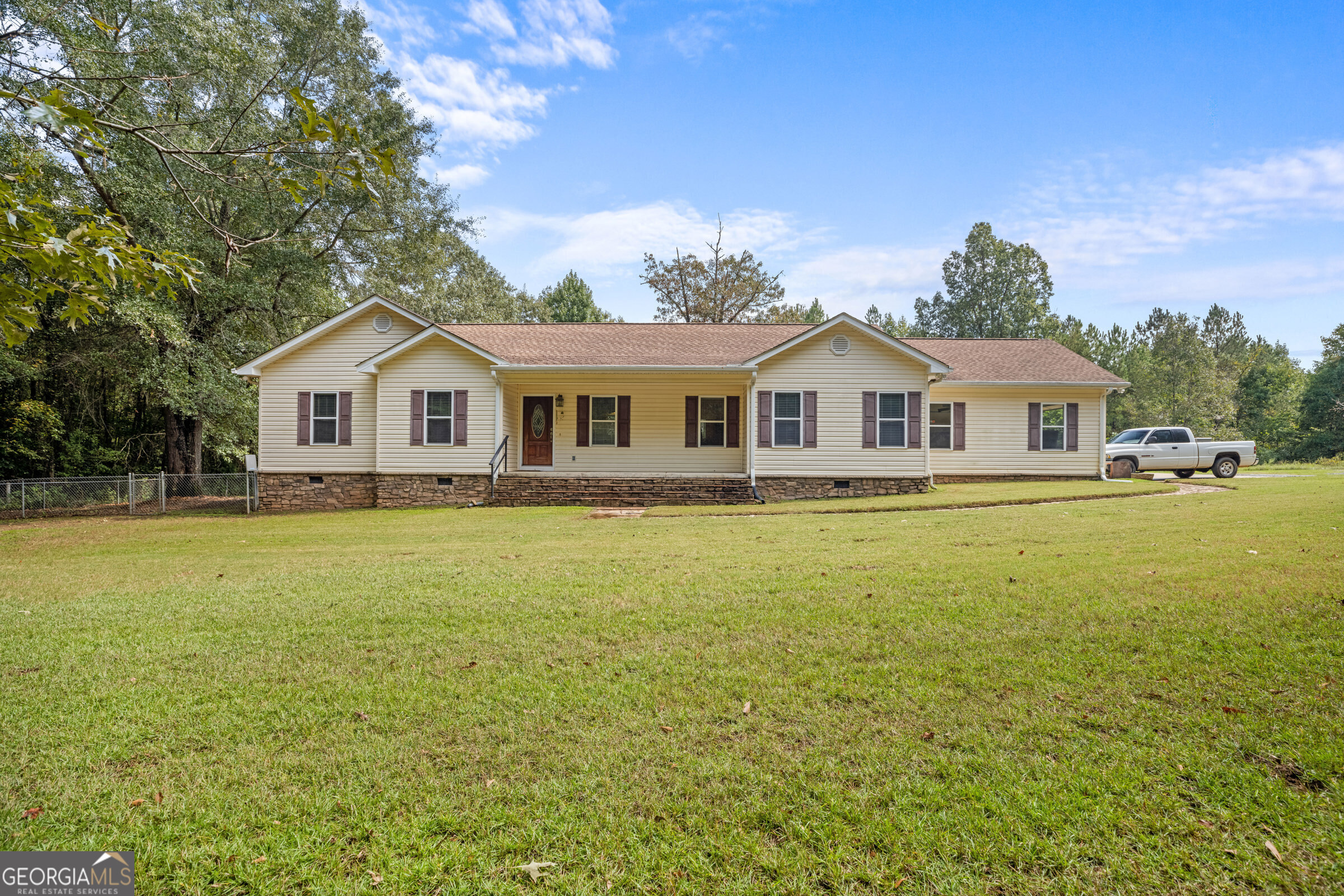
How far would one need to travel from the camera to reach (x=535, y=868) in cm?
229

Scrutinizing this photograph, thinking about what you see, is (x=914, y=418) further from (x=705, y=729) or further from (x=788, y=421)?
(x=705, y=729)

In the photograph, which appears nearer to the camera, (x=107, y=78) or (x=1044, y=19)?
(x=107, y=78)

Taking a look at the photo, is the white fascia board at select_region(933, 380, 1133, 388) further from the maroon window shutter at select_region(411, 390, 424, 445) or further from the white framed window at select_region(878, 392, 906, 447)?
the maroon window shutter at select_region(411, 390, 424, 445)

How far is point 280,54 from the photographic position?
19922 mm

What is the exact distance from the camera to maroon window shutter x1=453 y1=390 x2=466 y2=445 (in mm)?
17000

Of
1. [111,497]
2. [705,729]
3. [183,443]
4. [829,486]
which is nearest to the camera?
[705,729]

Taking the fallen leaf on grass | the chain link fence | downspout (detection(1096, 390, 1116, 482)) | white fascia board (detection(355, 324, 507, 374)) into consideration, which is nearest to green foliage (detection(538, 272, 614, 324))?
white fascia board (detection(355, 324, 507, 374))

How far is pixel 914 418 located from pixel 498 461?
11.7 m

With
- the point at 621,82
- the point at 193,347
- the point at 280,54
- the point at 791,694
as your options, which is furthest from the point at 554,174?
the point at 791,694

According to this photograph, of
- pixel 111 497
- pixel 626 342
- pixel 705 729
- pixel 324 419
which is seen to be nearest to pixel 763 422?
pixel 626 342

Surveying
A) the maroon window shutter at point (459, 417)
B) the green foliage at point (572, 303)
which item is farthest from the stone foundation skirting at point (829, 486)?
the green foliage at point (572, 303)

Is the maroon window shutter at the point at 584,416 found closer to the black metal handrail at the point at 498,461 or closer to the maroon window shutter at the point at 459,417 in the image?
the black metal handrail at the point at 498,461

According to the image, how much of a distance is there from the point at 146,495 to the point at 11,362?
17.6ft

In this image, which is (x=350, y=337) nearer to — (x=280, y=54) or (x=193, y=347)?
(x=193, y=347)
